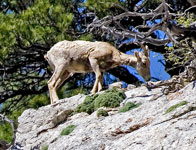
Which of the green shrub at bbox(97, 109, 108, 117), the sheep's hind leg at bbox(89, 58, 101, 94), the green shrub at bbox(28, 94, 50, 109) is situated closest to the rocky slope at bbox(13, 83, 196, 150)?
Answer: the green shrub at bbox(97, 109, 108, 117)

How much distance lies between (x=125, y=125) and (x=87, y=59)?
3.82 m

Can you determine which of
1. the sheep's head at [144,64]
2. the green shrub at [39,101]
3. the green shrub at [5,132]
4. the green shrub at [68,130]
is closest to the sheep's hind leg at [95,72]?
the sheep's head at [144,64]

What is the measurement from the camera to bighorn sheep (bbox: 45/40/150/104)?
14781 millimetres

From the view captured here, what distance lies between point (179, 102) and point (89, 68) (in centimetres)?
421

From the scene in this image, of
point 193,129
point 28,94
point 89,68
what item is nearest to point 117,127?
point 193,129

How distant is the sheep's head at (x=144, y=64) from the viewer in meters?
14.8

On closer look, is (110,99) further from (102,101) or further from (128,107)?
(128,107)

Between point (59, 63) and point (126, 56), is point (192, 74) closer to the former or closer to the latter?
point (126, 56)

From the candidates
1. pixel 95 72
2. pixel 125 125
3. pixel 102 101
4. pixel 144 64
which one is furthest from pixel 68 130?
pixel 144 64

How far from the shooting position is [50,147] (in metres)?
12.2

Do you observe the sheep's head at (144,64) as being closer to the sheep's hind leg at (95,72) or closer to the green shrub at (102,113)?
the sheep's hind leg at (95,72)

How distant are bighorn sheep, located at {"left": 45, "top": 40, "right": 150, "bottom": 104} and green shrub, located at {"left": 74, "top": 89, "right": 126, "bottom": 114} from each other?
0.83 m

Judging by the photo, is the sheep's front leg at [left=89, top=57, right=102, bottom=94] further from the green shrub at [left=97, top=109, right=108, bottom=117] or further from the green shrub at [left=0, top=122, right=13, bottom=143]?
the green shrub at [left=0, top=122, right=13, bottom=143]

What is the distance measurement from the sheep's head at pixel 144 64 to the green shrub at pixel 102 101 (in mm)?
1226
